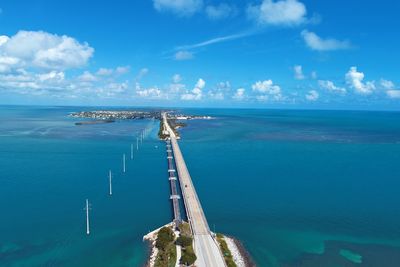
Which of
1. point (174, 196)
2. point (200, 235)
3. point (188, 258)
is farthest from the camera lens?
point (174, 196)

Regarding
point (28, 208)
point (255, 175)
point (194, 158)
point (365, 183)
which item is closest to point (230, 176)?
point (255, 175)

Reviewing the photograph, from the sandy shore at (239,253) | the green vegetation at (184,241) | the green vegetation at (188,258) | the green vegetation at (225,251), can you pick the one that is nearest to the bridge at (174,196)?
the green vegetation at (184,241)

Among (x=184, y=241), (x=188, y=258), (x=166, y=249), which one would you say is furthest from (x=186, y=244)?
(x=188, y=258)

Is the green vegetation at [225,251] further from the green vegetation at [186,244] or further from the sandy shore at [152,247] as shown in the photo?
the sandy shore at [152,247]

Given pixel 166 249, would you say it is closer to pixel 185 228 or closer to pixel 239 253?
pixel 185 228

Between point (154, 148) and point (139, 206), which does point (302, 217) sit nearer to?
point (139, 206)

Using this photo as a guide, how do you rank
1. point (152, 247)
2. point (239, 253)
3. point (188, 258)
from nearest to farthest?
1. point (188, 258)
2. point (239, 253)
3. point (152, 247)
